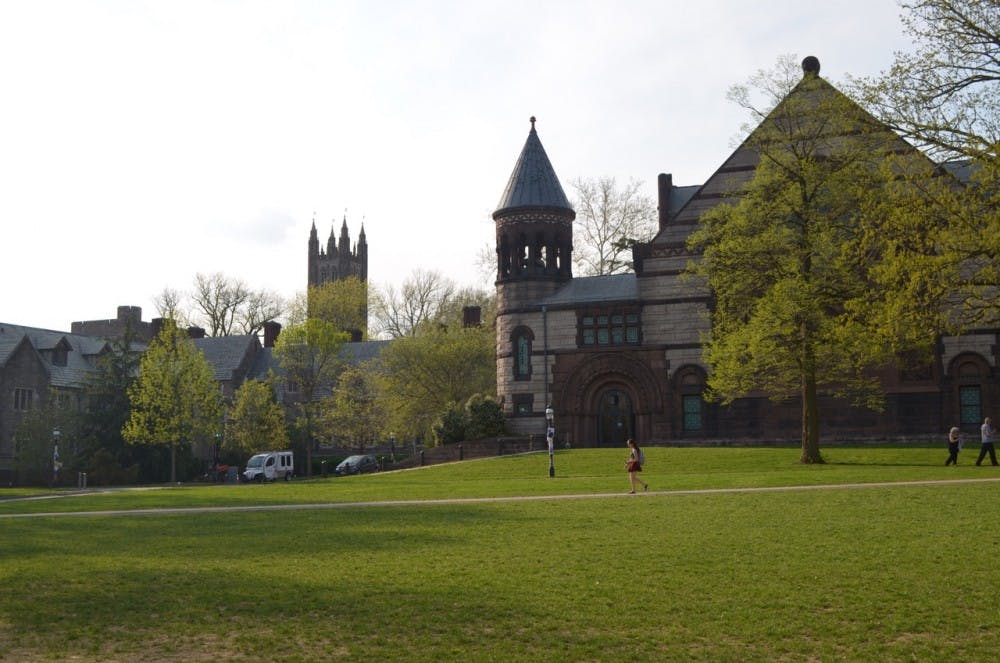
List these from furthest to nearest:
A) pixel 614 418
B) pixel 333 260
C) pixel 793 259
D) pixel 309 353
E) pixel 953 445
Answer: pixel 333 260
pixel 309 353
pixel 614 418
pixel 793 259
pixel 953 445

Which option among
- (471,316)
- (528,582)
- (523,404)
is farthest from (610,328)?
(528,582)

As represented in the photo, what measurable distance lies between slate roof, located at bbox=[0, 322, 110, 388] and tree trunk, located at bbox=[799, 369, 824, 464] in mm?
50597

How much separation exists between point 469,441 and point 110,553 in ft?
113

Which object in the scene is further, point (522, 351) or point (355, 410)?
point (355, 410)

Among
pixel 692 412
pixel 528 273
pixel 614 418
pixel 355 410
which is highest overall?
pixel 528 273

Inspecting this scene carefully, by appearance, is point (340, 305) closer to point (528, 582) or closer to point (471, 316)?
point (471, 316)

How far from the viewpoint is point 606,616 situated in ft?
35.2

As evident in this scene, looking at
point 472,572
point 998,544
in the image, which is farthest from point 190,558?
point 998,544

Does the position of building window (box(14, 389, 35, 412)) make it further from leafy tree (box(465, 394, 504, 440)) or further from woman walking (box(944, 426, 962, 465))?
woman walking (box(944, 426, 962, 465))

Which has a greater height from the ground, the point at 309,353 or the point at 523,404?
the point at 309,353

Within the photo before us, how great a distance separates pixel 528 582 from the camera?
1259 cm

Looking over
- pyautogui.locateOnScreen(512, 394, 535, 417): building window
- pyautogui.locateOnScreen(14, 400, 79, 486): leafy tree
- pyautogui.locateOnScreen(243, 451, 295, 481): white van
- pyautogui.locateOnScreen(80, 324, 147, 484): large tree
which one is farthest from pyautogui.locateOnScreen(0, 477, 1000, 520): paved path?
pyautogui.locateOnScreen(14, 400, 79, 486): leafy tree

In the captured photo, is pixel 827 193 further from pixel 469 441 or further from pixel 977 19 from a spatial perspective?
pixel 469 441

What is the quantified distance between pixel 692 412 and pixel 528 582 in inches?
1461
